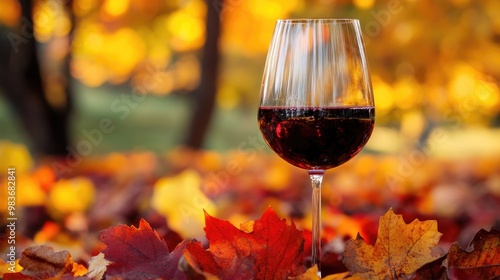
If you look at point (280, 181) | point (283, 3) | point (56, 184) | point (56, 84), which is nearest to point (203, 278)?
point (56, 184)

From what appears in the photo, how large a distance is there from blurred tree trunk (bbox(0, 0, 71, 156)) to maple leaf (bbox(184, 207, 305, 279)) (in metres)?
6.27

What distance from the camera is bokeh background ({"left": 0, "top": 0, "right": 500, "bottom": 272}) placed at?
308 cm

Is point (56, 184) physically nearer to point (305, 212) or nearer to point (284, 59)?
point (305, 212)

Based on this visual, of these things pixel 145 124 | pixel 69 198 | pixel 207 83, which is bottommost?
pixel 145 124

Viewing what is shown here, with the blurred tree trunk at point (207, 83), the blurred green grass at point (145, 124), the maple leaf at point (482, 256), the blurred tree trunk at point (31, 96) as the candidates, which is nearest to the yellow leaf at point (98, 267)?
the maple leaf at point (482, 256)

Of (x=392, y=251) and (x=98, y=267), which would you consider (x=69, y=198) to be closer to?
(x=98, y=267)

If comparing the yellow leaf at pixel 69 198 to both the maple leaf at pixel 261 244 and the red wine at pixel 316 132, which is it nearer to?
the red wine at pixel 316 132

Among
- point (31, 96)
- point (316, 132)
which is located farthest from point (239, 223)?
point (31, 96)

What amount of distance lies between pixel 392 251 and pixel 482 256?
Answer: 0.42ft

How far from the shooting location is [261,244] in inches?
45.4

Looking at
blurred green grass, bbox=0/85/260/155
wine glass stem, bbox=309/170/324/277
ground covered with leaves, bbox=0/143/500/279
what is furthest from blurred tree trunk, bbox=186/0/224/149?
blurred green grass, bbox=0/85/260/155

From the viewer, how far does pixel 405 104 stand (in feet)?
30.4

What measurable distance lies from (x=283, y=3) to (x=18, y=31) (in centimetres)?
242

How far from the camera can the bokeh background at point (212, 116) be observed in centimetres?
308
